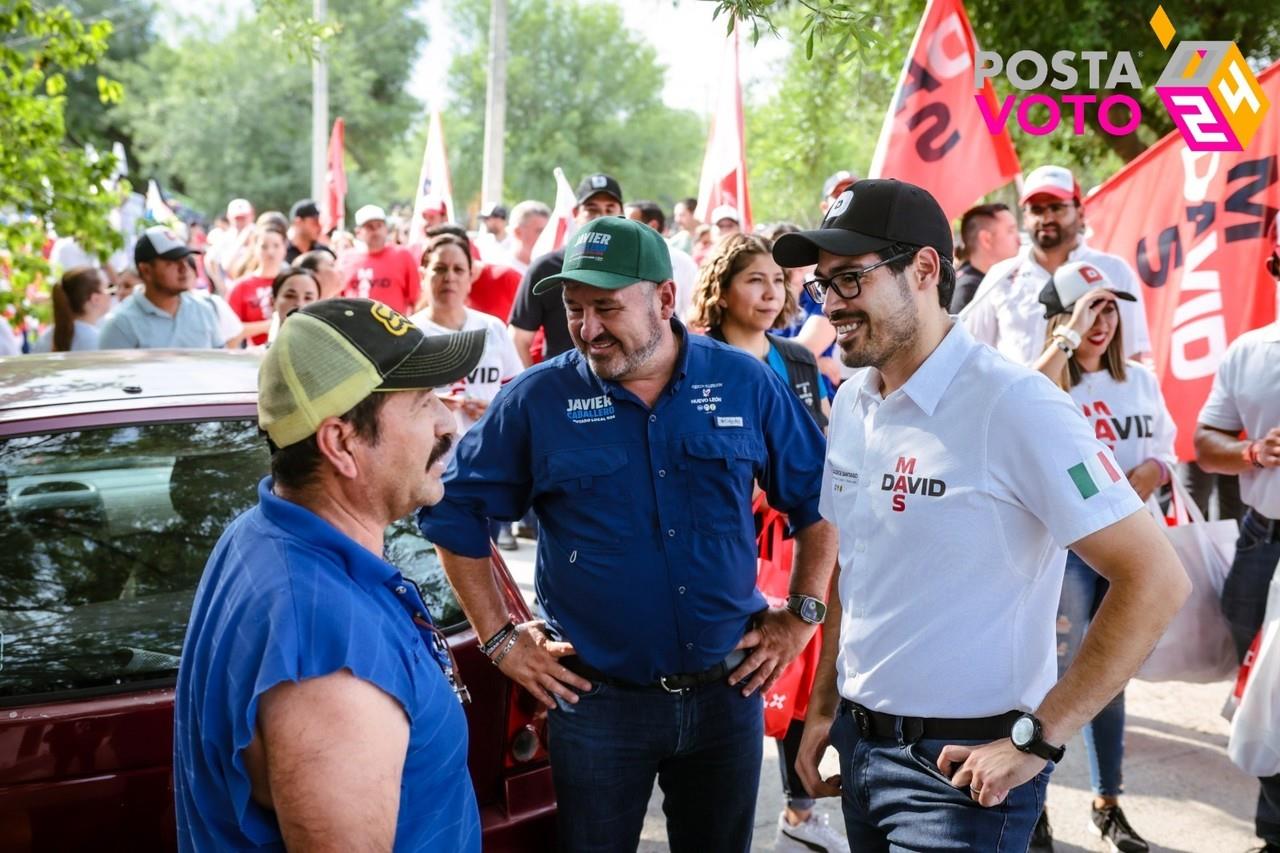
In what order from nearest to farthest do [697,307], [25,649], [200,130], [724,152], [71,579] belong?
1. [25,649]
2. [71,579]
3. [697,307]
4. [724,152]
5. [200,130]

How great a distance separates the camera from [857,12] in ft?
8.18

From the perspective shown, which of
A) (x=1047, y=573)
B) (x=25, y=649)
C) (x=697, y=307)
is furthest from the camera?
(x=697, y=307)

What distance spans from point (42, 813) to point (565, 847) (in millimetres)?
1187

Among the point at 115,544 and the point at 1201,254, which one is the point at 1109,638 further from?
the point at 1201,254

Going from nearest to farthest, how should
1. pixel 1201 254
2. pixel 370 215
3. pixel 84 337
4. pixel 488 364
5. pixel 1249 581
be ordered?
pixel 1249 581, pixel 1201 254, pixel 488 364, pixel 84 337, pixel 370 215

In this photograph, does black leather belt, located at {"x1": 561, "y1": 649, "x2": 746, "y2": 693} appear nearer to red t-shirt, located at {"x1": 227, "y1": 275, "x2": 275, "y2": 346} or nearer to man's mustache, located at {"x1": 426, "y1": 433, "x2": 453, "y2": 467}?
man's mustache, located at {"x1": 426, "y1": 433, "x2": 453, "y2": 467}

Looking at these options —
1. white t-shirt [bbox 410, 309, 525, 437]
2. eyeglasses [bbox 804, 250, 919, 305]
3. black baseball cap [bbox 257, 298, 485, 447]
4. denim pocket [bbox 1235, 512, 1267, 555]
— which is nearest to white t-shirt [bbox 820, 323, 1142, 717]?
eyeglasses [bbox 804, 250, 919, 305]

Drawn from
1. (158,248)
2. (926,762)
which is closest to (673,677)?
(926,762)

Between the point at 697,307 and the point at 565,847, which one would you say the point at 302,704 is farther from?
the point at 697,307

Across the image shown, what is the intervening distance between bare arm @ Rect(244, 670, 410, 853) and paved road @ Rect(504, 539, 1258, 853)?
2799mm

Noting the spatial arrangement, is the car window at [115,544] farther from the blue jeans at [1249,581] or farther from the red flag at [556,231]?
the red flag at [556,231]

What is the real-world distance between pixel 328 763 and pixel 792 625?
5.55 feet

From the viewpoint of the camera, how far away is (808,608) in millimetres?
3084

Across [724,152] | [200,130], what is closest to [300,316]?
[724,152]
